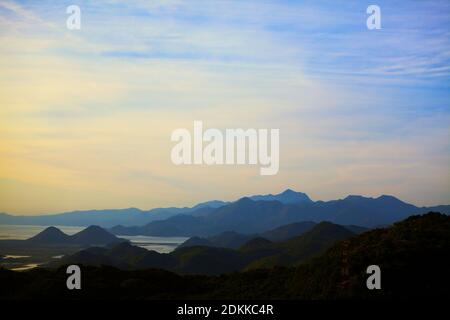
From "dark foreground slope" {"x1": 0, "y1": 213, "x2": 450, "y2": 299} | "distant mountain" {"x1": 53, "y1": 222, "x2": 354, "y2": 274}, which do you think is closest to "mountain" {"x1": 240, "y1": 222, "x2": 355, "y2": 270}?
"distant mountain" {"x1": 53, "y1": 222, "x2": 354, "y2": 274}

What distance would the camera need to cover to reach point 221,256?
13325 centimetres

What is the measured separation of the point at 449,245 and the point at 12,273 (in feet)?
146

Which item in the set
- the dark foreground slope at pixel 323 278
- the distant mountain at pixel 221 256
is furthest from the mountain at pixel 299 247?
the dark foreground slope at pixel 323 278

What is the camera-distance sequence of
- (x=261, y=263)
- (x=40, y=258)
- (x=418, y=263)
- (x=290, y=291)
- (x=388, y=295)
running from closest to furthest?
(x=388, y=295), (x=418, y=263), (x=290, y=291), (x=261, y=263), (x=40, y=258)

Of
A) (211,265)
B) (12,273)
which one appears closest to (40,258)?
(211,265)

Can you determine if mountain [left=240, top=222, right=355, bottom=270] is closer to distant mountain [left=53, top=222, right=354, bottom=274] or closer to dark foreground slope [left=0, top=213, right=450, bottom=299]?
distant mountain [left=53, top=222, right=354, bottom=274]

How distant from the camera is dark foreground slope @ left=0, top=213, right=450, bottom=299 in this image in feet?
121

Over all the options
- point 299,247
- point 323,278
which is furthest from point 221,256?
point 323,278

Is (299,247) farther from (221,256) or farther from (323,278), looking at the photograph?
(323,278)

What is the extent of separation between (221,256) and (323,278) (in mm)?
93565
